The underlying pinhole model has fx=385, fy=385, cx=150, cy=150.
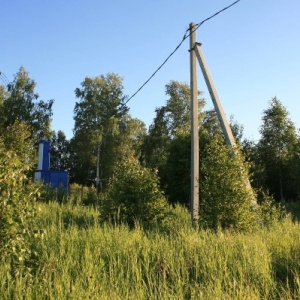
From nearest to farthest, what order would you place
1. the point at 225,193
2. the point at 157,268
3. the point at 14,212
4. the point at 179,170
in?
the point at 14,212 < the point at 157,268 < the point at 225,193 < the point at 179,170

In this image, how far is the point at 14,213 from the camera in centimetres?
387

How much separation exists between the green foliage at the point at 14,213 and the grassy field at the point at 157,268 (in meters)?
0.17

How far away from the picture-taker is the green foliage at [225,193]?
7.67 m

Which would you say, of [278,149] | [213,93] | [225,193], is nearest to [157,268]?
[225,193]

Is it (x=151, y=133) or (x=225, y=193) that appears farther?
(x=151, y=133)

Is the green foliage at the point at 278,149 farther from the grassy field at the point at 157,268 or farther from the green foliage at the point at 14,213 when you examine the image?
the green foliage at the point at 14,213

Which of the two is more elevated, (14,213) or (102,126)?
(102,126)

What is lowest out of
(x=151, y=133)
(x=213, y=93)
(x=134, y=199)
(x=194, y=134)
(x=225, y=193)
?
(x=134, y=199)

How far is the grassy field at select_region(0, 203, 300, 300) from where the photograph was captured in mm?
3703

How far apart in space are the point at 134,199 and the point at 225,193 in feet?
7.05

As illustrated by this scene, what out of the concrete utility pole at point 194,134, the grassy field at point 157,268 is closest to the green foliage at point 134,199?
the concrete utility pole at point 194,134

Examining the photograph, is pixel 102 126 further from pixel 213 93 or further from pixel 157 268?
pixel 157 268

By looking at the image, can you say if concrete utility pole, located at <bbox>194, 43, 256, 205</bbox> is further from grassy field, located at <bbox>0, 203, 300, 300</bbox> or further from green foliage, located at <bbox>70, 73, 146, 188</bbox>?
green foliage, located at <bbox>70, 73, 146, 188</bbox>

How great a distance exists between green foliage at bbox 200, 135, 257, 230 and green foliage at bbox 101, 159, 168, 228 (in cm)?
108
